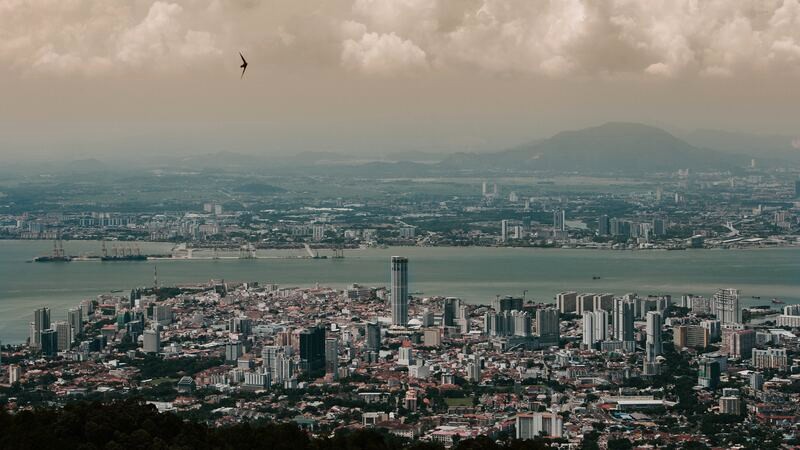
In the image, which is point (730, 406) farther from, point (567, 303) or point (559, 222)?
point (559, 222)

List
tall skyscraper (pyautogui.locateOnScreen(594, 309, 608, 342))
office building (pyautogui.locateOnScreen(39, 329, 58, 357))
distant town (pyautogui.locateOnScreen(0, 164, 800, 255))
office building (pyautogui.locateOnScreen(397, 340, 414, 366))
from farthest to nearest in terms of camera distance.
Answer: distant town (pyautogui.locateOnScreen(0, 164, 800, 255)) < tall skyscraper (pyautogui.locateOnScreen(594, 309, 608, 342)) < office building (pyautogui.locateOnScreen(39, 329, 58, 357)) < office building (pyautogui.locateOnScreen(397, 340, 414, 366))

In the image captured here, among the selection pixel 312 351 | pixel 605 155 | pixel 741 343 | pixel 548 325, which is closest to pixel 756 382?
pixel 741 343

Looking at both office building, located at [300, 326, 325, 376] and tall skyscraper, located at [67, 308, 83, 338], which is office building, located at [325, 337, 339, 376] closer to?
office building, located at [300, 326, 325, 376]

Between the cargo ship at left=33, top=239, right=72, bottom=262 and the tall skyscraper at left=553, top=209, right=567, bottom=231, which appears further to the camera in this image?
the tall skyscraper at left=553, top=209, right=567, bottom=231

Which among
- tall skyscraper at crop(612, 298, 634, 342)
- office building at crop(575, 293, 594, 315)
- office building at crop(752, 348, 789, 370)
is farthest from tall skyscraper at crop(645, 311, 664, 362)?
office building at crop(575, 293, 594, 315)

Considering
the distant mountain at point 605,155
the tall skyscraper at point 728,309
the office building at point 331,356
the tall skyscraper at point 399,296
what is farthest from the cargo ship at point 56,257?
the distant mountain at point 605,155

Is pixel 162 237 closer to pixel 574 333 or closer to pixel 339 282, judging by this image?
pixel 339 282

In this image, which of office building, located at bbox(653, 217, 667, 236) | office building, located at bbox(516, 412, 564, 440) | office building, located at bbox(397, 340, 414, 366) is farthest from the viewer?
office building, located at bbox(653, 217, 667, 236)
